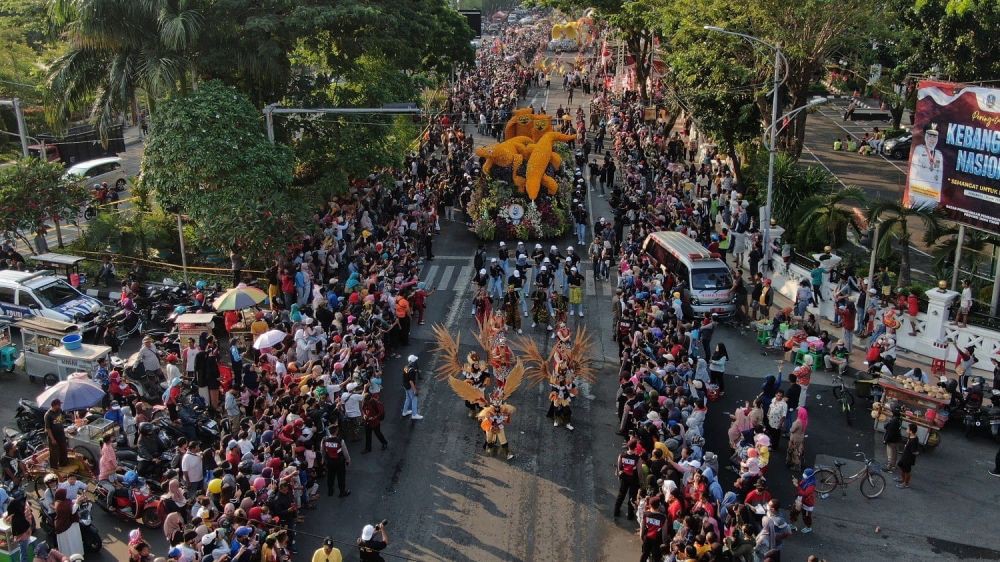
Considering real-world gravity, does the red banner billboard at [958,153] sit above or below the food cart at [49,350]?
above

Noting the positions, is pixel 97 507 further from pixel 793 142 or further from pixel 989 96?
pixel 793 142

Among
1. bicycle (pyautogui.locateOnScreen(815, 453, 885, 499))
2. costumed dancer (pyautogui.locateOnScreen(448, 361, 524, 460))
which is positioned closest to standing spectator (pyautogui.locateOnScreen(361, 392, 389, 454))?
costumed dancer (pyautogui.locateOnScreen(448, 361, 524, 460))

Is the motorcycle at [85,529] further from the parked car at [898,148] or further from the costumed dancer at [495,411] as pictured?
the parked car at [898,148]

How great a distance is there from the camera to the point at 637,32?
171 ft

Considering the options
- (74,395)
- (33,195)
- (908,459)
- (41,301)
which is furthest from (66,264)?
(908,459)

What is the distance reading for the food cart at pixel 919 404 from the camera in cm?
1923

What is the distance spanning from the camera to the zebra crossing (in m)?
29.6

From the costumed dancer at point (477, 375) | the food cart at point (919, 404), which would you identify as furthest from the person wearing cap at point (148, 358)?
the food cart at point (919, 404)

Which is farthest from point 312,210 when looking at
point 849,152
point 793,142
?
point 849,152

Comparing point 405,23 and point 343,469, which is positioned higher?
point 405,23

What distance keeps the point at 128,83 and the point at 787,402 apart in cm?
2186

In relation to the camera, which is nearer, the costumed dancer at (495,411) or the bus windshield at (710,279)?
the costumed dancer at (495,411)

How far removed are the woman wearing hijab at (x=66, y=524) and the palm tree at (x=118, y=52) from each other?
1635 cm

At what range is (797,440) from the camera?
61.6 feet
